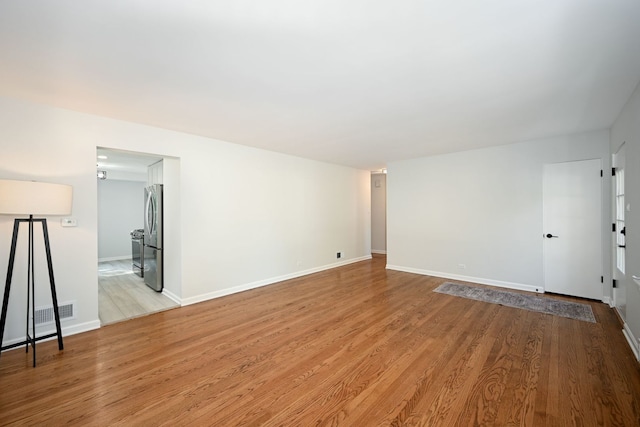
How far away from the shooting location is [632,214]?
9.06 ft

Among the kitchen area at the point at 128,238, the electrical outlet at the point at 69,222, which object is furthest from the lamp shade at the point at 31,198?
the kitchen area at the point at 128,238

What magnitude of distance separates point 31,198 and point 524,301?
6.03 metres

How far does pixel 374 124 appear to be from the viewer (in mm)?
3602

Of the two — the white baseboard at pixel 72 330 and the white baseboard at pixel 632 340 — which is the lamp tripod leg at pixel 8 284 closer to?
the white baseboard at pixel 72 330

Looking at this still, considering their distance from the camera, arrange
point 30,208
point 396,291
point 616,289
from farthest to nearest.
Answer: point 396,291
point 616,289
point 30,208

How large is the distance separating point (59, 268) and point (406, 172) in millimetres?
5901

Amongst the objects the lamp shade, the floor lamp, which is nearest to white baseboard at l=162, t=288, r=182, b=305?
the floor lamp

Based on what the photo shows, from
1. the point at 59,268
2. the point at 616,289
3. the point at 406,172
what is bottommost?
the point at 616,289

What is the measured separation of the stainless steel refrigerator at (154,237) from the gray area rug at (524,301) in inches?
184

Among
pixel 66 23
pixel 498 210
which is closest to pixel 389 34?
pixel 66 23

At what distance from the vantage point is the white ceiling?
5.29 ft

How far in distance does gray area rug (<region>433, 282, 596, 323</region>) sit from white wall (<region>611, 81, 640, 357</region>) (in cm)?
55

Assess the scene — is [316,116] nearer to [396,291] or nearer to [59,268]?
[396,291]

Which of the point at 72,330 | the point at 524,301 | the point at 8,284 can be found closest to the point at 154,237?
the point at 72,330
